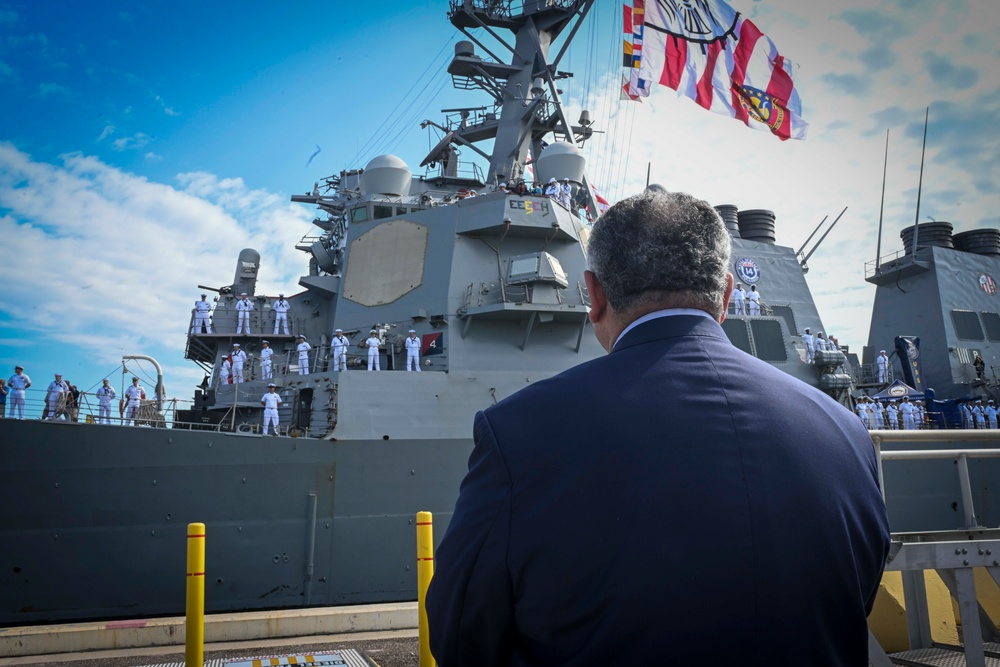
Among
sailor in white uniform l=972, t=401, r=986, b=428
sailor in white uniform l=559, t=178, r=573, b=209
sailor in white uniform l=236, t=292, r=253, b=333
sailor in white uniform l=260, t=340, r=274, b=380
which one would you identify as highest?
sailor in white uniform l=559, t=178, r=573, b=209

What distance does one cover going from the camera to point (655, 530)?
44.5 inches

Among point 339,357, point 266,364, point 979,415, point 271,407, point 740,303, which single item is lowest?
point 979,415

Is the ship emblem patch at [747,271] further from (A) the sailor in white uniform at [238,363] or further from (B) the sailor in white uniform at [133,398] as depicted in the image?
(B) the sailor in white uniform at [133,398]

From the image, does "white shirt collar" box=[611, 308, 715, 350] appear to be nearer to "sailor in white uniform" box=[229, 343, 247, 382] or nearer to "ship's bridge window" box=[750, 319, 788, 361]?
"sailor in white uniform" box=[229, 343, 247, 382]

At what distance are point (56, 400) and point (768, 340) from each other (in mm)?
13009

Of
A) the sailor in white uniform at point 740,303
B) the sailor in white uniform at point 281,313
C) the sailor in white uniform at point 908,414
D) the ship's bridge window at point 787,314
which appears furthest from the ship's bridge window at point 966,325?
the sailor in white uniform at point 281,313

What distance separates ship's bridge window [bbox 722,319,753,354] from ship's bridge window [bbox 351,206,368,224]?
7.92 meters

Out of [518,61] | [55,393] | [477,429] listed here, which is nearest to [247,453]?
[55,393]

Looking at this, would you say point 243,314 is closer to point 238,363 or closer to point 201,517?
point 238,363

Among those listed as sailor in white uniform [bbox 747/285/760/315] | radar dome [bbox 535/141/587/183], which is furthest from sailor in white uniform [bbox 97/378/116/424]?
sailor in white uniform [bbox 747/285/760/315]

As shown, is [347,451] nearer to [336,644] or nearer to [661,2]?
[336,644]

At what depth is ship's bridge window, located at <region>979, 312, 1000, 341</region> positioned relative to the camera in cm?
1920

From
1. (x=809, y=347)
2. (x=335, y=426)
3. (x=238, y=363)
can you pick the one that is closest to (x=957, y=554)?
(x=335, y=426)

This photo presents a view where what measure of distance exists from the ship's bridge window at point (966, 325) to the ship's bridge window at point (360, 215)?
16.6 meters
